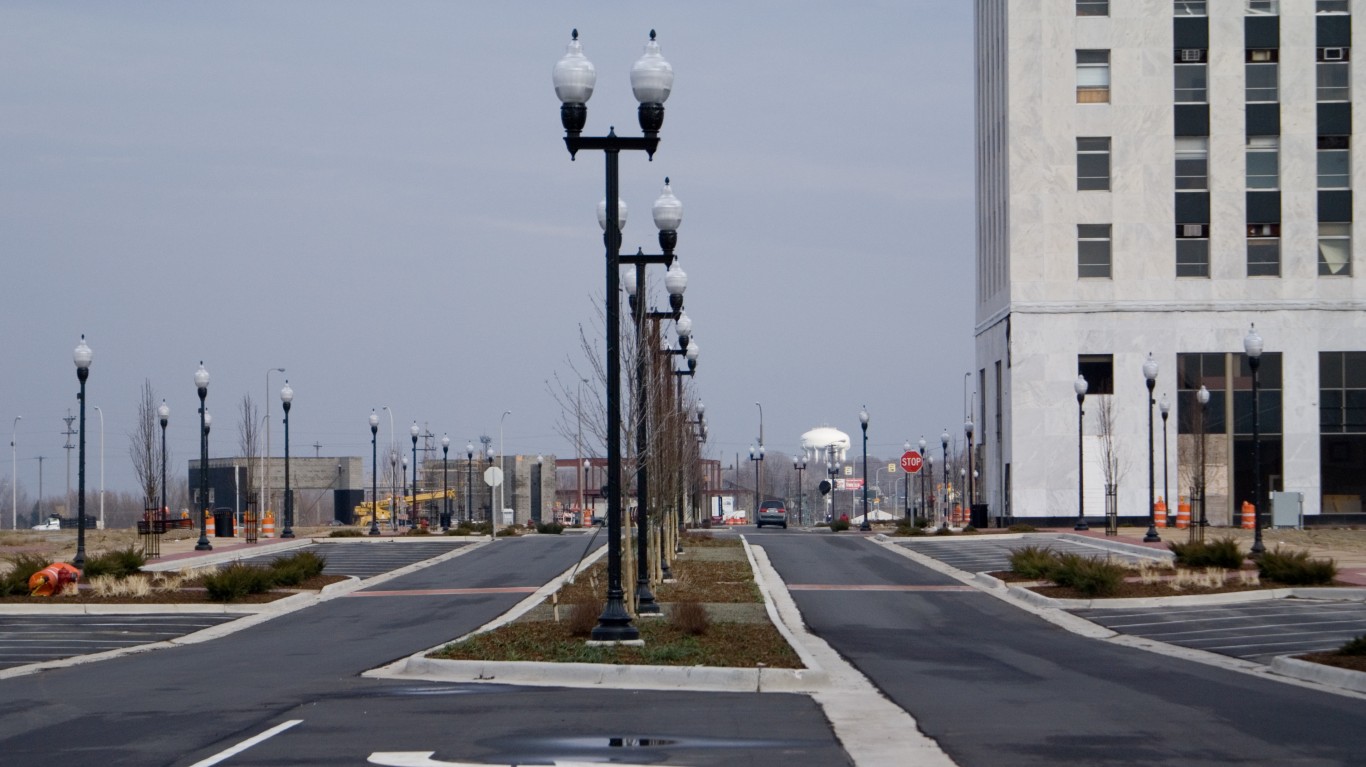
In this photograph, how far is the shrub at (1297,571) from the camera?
90.8 ft

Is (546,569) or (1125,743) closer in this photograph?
(1125,743)

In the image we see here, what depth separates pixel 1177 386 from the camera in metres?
62.8

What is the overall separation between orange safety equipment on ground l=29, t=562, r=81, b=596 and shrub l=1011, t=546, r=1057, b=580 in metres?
19.0

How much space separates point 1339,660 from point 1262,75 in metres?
51.8

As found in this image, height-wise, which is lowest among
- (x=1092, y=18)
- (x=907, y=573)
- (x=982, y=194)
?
(x=907, y=573)

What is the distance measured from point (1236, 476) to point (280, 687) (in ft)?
182

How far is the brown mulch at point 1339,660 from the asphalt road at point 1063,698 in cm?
75

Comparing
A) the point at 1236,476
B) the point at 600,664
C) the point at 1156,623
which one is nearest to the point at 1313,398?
the point at 1236,476

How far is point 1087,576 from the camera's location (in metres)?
27.2

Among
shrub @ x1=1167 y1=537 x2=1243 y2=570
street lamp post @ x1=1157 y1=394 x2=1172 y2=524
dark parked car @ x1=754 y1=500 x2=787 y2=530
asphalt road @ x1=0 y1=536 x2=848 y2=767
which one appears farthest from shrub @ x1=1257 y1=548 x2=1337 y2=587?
dark parked car @ x1=754 y1=500 x2=787 y2=530

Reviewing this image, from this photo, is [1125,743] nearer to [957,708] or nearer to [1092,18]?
[957,708]

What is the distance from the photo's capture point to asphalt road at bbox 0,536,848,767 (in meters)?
10.7

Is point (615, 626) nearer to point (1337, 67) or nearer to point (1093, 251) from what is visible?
point (1093, 251)

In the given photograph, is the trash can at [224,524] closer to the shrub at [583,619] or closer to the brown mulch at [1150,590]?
the brown mulch at [1150,590]
